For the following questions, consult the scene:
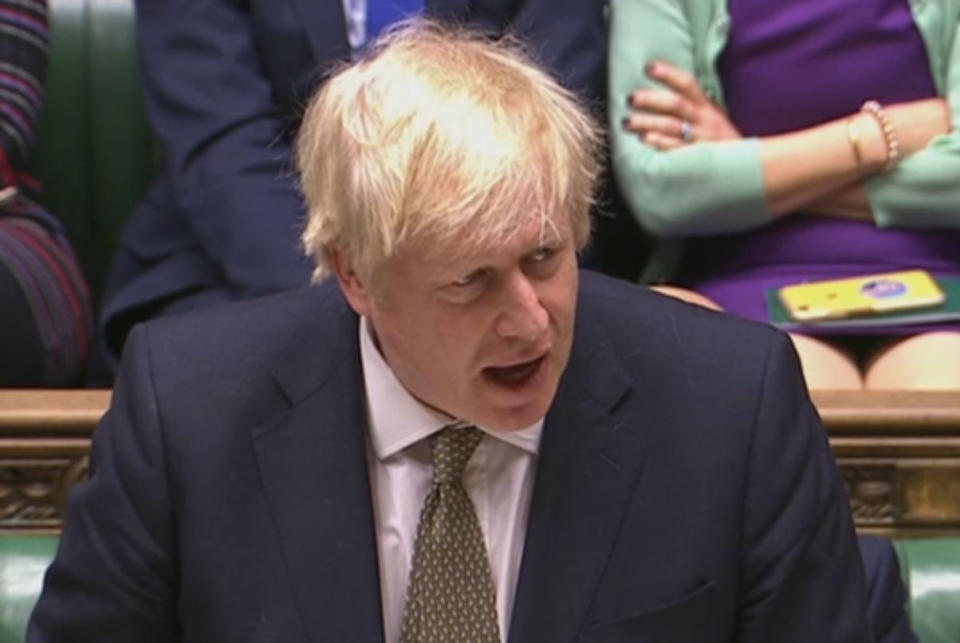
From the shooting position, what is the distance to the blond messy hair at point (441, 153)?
3.60ft

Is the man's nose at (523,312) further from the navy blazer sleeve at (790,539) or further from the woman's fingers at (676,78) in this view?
the woman's fingers at (676,78)

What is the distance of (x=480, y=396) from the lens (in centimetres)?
116

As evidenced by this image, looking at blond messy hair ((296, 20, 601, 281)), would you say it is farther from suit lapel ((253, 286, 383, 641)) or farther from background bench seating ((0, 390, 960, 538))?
background bench seating ((0, 390, 960, 538))

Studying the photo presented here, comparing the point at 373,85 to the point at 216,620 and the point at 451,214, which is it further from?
the point at 216,620

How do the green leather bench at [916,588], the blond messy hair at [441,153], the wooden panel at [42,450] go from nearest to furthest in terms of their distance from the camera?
the blond messy hair at [441,153] < the green leather bench at [916,588] < the wooden panel at [42,450]

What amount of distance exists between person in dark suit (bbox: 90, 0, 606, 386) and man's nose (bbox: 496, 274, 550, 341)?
Answer: 689mm

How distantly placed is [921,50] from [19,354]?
2.86 feet

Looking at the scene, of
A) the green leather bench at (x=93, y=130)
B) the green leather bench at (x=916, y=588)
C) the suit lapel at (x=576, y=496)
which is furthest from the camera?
the green leather bench at (x=93, y=130)

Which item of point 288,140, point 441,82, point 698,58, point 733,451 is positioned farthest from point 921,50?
point 441,82

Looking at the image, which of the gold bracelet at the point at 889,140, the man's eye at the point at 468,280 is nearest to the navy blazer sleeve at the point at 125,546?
the man's eye at the point at 468,280

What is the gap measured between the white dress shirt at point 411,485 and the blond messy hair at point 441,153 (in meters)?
0.13

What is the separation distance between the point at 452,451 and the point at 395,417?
1.8 inches

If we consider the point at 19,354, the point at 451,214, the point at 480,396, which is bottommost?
the point at 19,354

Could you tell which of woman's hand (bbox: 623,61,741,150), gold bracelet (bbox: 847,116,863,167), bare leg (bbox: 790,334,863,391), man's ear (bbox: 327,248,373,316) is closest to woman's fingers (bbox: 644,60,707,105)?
woman's hand (bbox: 623,61,741,150)
